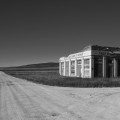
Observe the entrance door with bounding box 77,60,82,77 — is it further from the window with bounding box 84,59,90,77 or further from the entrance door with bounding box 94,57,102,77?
the entrance door with bounding box 94,57,102,77

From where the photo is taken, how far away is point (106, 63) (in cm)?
6091

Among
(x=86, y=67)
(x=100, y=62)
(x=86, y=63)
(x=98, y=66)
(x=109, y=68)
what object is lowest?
(x=109, y=68)

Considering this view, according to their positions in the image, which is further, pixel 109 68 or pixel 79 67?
pixel 79 67

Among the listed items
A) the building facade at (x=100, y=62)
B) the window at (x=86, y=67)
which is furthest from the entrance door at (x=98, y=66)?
the window at (x=86, y=67)

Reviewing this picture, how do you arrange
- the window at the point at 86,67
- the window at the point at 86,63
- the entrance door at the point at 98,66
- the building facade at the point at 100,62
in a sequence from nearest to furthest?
the building facade at the point at 100,62, the entrance door at the point at 98,66, the window at the point at 86,67, the window at the point at 86,63

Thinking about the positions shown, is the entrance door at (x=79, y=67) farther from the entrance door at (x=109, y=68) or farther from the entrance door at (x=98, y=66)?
the entrance door at (x=109, y=68)

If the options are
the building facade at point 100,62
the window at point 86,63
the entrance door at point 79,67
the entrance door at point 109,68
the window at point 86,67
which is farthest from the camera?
the entrance door at point 79,67

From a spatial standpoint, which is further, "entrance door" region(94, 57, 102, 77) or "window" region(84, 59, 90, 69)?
"window" region(84, 59, 90, 69)

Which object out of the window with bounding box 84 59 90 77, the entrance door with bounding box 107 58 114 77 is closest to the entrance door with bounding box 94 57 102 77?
the window with bounding box 84 59 90 77

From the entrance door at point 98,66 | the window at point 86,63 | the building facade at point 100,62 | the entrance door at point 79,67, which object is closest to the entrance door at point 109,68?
the building facade at point 100,62

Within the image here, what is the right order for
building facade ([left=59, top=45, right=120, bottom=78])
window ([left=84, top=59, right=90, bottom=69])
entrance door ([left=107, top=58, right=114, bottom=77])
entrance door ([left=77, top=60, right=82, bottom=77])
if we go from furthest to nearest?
entrance door ([left=77, top=60, right=82, bottom=77]) → entrance door ([left=107, top=58, right=114, bottom=77]) → window ([left=84, top=59, right=90, bottom=69]) → building facade ([left=59, top=45, right=120, bottom=78])

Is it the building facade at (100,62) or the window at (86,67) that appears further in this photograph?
the window at (86,67)

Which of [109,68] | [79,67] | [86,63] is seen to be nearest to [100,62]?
[109,68]

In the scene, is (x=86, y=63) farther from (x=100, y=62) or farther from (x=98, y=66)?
(x=100, y=62)
